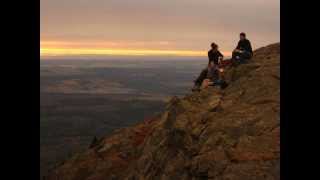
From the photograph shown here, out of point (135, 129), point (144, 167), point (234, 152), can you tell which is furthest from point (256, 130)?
point (135, 129)

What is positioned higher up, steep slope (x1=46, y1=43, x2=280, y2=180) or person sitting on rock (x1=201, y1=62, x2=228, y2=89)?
person sitting on rock (x1=201, y1=62, x2=228, y2=89)

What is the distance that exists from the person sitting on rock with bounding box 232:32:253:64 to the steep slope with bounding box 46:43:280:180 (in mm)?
638

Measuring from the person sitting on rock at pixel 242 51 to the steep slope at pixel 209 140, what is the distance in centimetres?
64

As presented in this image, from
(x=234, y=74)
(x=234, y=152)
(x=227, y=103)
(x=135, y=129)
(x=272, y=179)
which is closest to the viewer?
(x=272, y=179)

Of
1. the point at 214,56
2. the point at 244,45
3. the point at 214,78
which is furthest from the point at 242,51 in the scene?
the point at 214,56

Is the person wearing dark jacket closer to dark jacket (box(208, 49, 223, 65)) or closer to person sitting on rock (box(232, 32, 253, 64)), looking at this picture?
dark jacket (box(208, 49, 223, 65))

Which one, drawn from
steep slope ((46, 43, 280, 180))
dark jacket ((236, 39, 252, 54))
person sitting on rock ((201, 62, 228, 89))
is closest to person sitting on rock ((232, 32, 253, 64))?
dark jacket ((236, 39, 252, 54))

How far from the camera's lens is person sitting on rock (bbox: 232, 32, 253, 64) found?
1021 inches

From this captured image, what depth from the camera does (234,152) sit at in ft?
65.7

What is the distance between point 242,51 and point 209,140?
8141mm

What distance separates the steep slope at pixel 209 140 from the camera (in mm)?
19609

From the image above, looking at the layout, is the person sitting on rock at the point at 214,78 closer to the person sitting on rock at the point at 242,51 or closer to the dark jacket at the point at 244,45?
the person sitting on rock at the point at 242,51
